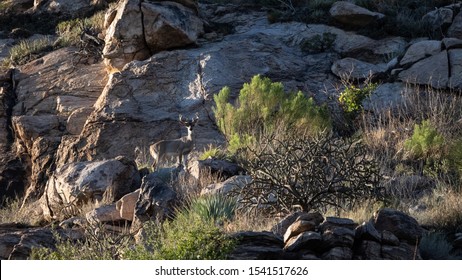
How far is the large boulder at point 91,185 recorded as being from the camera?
48.3 feet

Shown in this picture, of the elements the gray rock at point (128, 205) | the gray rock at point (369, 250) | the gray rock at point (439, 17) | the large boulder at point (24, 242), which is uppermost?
the gray rock at point (369, 250)

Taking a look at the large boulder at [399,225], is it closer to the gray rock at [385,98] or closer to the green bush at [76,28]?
the gray rock at [385,98]

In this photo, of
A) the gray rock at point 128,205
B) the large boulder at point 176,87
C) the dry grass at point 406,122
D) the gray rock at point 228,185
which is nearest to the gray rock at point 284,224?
the gray rock at point 228,185

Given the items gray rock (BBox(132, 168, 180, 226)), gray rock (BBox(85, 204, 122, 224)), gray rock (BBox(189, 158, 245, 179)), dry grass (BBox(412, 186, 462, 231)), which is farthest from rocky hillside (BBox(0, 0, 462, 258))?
dry grass (BBox(412, 186, 462, 231))

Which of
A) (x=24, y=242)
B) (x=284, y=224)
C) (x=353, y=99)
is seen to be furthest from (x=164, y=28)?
(x=284, y=224)

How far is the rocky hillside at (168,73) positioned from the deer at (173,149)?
7.7 inches

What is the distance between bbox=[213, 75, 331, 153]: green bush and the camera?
16.6m

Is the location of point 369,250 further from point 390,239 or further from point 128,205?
point 128,205

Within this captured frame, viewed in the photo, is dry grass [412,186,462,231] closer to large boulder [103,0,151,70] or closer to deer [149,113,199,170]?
deer [149,113,199,170]

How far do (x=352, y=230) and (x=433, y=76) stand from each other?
8856 mm

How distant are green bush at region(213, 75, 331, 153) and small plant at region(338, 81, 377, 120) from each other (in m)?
0.58

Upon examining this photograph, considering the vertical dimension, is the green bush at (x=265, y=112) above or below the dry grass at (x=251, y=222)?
below

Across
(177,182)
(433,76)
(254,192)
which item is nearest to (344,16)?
(433,76)

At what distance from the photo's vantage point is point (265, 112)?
55.6 feet
